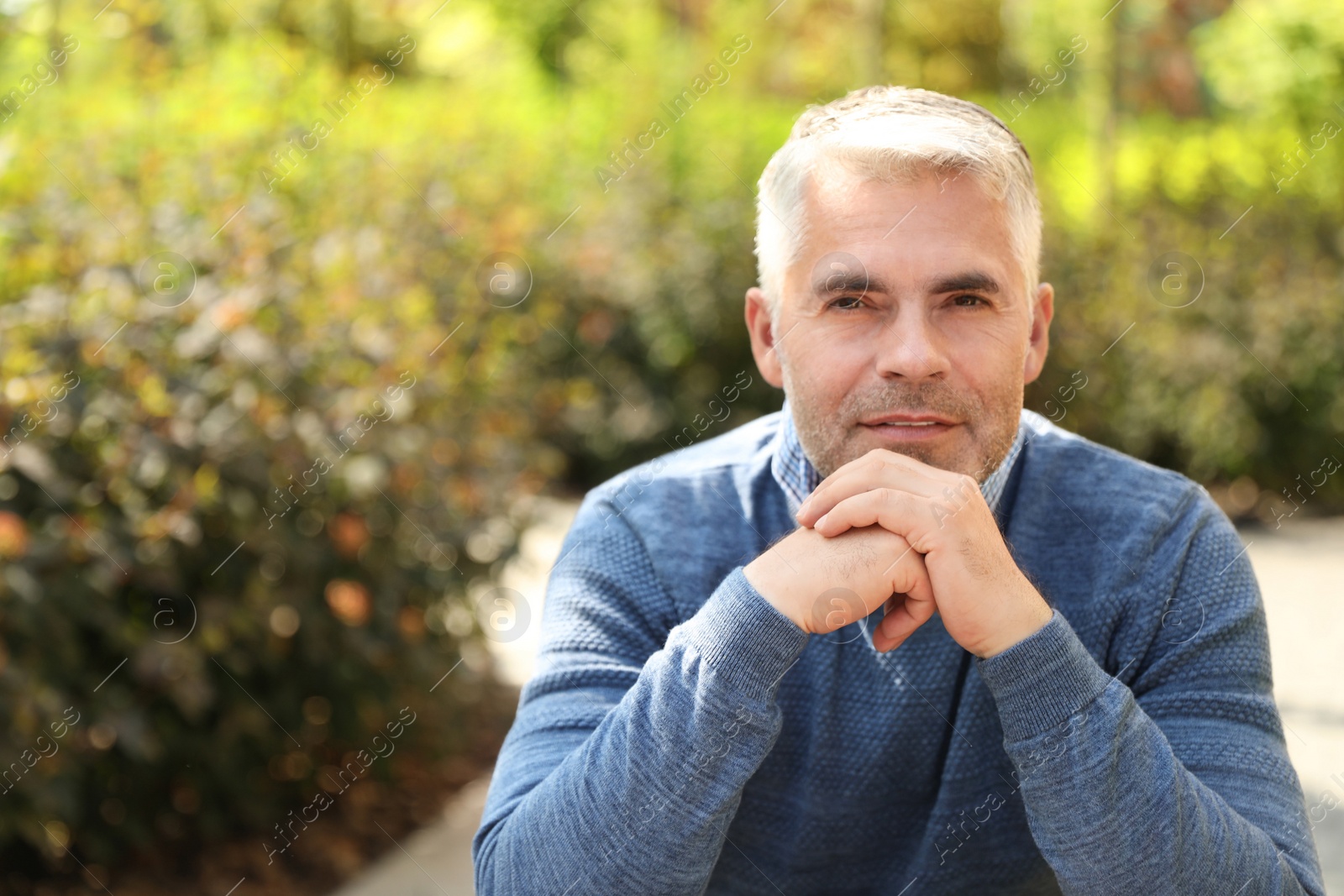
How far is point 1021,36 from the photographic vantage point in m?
17.2

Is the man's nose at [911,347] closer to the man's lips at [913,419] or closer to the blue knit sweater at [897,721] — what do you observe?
the man's lips at [913,419]

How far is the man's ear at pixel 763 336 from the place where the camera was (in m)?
1.78

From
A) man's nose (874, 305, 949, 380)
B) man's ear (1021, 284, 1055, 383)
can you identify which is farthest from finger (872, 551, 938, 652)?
man's ear (1021, 284, 1055, 383)

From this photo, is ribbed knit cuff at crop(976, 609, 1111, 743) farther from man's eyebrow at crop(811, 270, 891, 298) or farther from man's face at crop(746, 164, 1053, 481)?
man's eyebrow at crop(811, 270, 891, 298)

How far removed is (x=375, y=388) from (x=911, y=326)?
219 cm

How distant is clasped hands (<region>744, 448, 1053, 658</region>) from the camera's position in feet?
4.58

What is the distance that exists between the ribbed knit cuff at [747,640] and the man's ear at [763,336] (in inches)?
17.9

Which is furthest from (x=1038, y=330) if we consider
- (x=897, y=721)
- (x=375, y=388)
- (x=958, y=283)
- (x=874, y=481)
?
(x=375, y=388)

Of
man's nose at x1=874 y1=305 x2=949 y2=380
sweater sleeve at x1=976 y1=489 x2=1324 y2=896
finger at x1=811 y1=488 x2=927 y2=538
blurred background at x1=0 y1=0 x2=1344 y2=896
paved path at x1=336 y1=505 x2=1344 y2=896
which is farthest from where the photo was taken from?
paved path at x1=336 y1=505 x2=1344 y2=896

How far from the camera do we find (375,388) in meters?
3.44

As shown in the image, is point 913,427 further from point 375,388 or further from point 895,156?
point 375,388

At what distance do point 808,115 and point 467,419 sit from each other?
2390 millimetres

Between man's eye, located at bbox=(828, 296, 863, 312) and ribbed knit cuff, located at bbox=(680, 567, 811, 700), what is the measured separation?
1.35ft

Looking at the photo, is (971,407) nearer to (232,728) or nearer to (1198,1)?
(232,728)
